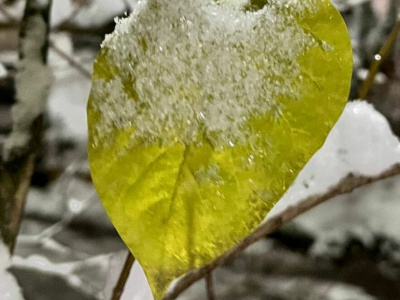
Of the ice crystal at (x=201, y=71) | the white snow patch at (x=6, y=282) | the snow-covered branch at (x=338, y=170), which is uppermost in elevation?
the ice crystal at (x=201, y=71)

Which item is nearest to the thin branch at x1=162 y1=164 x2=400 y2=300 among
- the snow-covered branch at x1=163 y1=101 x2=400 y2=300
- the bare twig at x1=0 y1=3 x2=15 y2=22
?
the snow-covered branch at x1=163 y1=101 x2=400 y2=300

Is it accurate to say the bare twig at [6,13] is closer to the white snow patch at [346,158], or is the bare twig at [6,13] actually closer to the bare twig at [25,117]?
the bare twig at [25,117]

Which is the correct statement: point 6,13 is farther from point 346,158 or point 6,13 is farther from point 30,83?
point 346,158

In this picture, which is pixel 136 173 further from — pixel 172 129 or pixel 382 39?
pixel 382 39

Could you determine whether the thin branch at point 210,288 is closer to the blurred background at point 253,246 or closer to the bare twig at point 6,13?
the blurred background at point 253,246

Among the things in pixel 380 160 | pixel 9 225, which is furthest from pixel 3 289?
pixel 380 160

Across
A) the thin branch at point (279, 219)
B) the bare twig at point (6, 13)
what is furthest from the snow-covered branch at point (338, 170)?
the bare twig at point (6, 13)

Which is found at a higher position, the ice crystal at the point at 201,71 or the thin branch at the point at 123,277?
the ice crystal at the point at 201,71

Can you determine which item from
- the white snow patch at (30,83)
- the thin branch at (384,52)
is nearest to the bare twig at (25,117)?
the white snow patch at (30,83)
